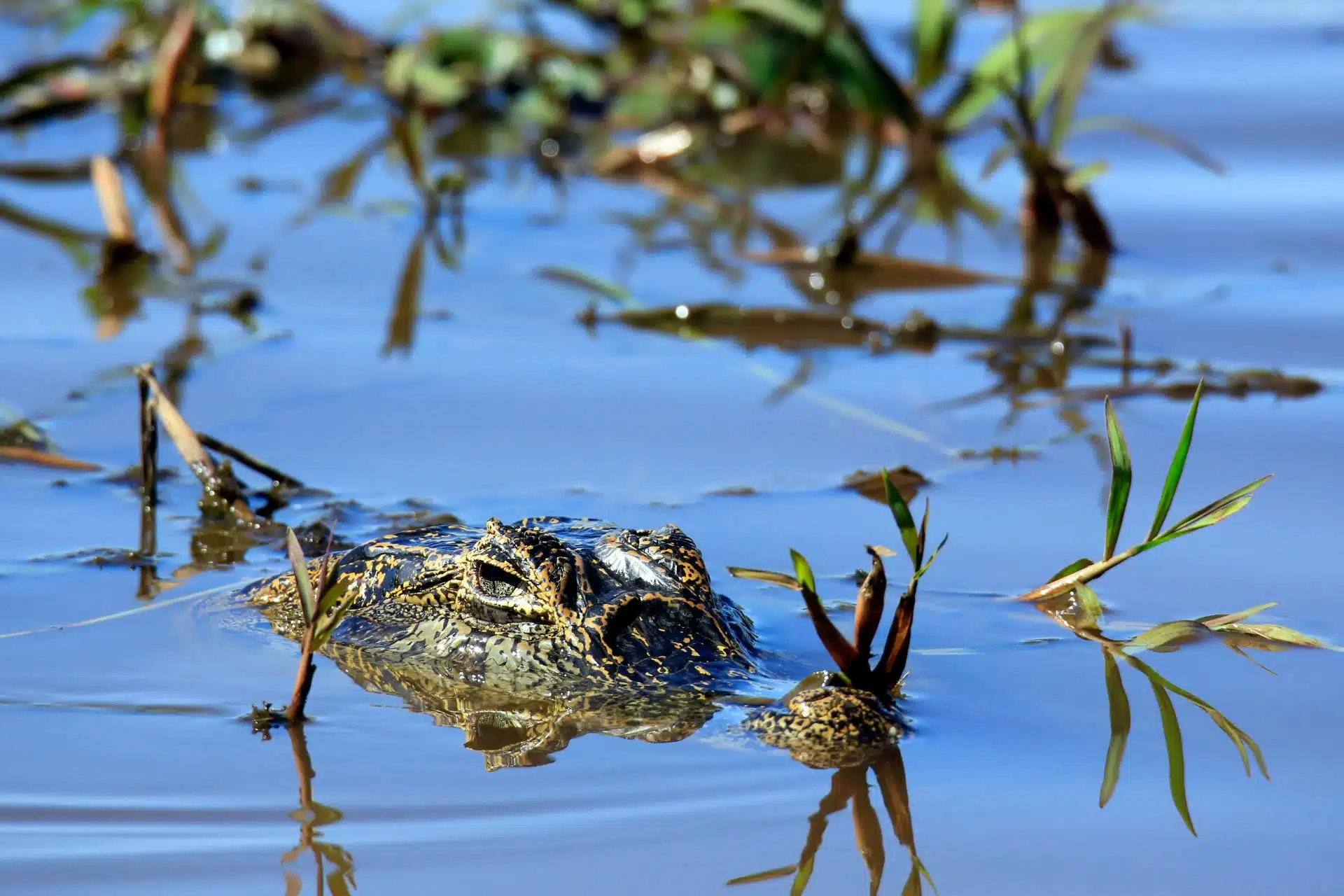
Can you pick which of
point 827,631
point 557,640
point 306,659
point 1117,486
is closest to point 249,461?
point 557,640

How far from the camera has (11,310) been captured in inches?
230

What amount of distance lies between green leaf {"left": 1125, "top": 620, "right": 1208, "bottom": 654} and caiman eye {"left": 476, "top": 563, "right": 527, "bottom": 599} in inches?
49.1

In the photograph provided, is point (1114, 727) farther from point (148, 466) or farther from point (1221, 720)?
point (148, 466)

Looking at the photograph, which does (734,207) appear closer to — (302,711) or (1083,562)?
(1083,562)

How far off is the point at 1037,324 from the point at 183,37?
4.09 metres

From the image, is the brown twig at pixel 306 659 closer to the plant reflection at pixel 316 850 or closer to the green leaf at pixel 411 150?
the plant reflection at pixel 316 850

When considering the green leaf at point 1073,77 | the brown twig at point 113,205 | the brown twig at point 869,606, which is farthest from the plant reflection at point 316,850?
the green leaf at point 1073,77

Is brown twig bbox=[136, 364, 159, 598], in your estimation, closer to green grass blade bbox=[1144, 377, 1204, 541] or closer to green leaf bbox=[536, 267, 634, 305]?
green leaf bbox=[536, 267, 634, 305]

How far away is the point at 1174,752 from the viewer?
3195 millimetres

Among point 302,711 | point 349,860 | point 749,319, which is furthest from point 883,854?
point 749,319

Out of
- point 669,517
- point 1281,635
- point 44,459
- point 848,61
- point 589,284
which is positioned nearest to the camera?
point 1281,635

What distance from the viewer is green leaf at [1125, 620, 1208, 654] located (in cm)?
364

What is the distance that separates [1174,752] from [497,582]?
1.36m

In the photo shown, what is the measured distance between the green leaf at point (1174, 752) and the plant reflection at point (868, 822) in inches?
17.8
